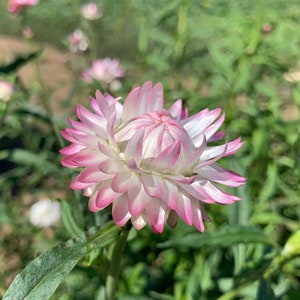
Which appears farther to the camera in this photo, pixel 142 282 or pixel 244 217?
pixel 142 282

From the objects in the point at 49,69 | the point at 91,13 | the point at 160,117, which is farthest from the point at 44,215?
the point at 49,69

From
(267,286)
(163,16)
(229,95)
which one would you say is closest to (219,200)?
(267,286)

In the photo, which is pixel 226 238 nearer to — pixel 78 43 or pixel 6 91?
pixel 6 91

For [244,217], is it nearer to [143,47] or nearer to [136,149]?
[136,149]

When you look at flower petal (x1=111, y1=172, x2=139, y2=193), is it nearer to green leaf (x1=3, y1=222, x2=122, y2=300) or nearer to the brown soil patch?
green leaf (x1=3, y1=222, x2=122, y2=300)

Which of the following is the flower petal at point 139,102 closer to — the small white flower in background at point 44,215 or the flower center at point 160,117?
the flower center at point 160,117

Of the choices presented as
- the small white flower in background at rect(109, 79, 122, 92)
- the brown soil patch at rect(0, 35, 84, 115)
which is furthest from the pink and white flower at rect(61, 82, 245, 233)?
the brown soil patch at rect(0, 35, 84, 115)
